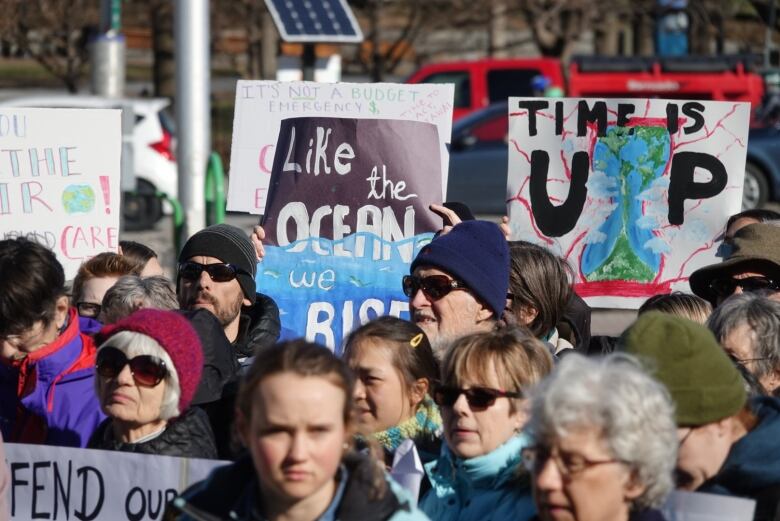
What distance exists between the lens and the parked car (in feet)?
56.0

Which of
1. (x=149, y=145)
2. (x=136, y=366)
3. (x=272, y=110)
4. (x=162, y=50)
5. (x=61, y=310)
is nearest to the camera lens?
(x=136, y=366)

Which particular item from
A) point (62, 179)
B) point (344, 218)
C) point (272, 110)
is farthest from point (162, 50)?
point (344, 218)

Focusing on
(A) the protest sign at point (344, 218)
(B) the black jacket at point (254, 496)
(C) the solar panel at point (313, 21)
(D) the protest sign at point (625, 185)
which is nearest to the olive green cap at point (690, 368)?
(B) the black jacket at point (254, 496)

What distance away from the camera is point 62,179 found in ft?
20.9

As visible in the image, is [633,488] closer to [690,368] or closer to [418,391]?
[690,368]

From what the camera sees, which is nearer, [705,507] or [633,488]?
[633,488]

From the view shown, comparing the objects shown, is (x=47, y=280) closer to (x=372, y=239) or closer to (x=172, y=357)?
(x=172, y=357)

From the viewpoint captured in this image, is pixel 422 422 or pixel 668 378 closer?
pixel 668 378

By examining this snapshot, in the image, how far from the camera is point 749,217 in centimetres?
577

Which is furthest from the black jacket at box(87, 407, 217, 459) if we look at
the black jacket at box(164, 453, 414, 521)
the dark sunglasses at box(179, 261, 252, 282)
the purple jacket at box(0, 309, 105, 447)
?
the dark sunglasses at box(179, 261, 252, 282)

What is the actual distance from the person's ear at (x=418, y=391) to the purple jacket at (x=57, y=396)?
0.94 m

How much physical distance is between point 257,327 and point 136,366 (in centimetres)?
144

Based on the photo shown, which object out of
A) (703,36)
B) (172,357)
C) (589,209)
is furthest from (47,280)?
(703,36)

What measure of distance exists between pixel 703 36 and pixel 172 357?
86.2ft
